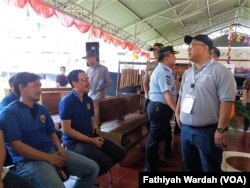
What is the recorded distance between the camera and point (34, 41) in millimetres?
6195

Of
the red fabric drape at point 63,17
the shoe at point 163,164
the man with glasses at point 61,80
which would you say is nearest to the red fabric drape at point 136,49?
the red fabric drape at point 63,17

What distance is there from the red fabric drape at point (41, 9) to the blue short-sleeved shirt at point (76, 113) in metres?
3.74

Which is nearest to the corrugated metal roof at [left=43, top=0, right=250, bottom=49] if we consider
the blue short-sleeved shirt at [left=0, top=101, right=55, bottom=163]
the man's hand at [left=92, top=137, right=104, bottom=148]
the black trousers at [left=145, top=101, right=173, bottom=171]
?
the black trousers at [left=145, top=101, right=173, bottom=171]

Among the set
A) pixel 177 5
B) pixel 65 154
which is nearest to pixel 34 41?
pixel 65 154

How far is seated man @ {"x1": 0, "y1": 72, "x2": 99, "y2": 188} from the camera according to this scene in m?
1.71

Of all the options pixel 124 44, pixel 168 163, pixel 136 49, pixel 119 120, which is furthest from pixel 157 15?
pixel 168 163

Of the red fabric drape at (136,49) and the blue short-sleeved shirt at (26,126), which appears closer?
the blue short-sleeved shirt at (26,126)

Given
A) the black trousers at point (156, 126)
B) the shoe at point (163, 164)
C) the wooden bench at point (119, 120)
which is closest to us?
the black trousers at point (156, 126)

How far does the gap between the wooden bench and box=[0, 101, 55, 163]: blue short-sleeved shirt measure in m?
1.15

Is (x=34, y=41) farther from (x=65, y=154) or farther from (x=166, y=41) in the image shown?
(x=166, y=41)

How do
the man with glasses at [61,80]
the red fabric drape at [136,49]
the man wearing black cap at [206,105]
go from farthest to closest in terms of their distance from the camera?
the red fabric drape at [136,49] → the man with glasses at [61,80] → the man wearing black cap at [206,105]

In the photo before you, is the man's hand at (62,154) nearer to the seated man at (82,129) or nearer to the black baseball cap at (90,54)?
the seated man at (82,129)

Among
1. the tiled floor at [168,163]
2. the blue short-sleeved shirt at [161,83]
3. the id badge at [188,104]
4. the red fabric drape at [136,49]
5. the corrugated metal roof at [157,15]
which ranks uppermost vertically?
the corrugated metal roof at [157,15]

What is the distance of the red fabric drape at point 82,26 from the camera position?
7416 millimetres
